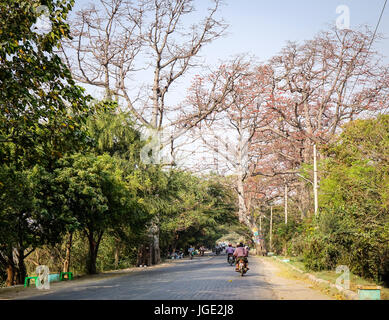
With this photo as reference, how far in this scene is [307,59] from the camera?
35.8 m

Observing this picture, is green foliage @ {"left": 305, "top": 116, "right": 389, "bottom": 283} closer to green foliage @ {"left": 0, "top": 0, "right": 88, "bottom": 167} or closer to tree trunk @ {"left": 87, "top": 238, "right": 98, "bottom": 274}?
green foliage @ {"left": 0, "top": 0, "right": 88, "bottom": 167}

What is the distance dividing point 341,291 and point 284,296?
1.81 meters

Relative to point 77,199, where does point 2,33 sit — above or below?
above

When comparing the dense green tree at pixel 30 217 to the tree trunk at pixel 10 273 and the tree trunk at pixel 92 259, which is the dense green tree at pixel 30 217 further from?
the tree trunk at pixel 92 259

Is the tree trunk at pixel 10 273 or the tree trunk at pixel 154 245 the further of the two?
the tree trunk at pixel 154 245

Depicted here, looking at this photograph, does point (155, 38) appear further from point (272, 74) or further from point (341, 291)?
point (341, 291)

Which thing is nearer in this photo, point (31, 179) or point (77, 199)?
point (31, 179)

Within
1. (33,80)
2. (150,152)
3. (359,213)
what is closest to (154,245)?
(150,152)

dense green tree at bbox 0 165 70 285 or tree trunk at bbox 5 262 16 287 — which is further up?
dense green tree at bbox 0 165 70 285

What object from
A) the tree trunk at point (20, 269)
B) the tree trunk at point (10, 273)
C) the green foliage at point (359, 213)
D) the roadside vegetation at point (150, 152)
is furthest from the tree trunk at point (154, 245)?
the tree trunk at point (10, 273)

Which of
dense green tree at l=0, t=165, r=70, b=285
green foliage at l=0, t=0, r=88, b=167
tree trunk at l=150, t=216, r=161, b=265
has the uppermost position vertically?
green foliage at l=0, t=0, r=88, b=167

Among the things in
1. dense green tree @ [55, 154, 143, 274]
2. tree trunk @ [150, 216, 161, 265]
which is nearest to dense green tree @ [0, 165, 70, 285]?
dense green tree @ [55, 154, 143, 274]

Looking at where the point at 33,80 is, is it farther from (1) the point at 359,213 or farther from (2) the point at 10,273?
(2) the point at 10,273

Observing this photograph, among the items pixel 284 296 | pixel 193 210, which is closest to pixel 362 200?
pixel 284 296
